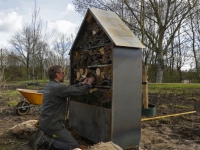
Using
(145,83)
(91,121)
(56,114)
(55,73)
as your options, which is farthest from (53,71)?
(145,83)

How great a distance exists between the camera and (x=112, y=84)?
3.33 m

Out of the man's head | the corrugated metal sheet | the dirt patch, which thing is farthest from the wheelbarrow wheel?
the corrugated metal sheet

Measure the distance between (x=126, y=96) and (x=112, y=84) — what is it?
1.11 feet

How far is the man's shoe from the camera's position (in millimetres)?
3291

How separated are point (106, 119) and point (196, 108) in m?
5.21

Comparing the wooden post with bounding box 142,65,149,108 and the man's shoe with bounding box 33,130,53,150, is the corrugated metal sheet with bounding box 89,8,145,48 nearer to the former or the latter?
the man's shoe with bounding box 33,130,53,150

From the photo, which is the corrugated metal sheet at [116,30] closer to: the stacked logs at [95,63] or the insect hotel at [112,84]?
the insect hotel at [112,84]

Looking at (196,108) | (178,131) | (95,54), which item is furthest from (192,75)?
(95,54)

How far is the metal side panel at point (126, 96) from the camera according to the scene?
11.0 ft

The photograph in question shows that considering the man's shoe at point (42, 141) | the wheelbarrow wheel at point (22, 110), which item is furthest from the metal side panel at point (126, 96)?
the wheelbarrow wheel at point (22, 110)

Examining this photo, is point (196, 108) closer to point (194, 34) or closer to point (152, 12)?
point (152, 12)

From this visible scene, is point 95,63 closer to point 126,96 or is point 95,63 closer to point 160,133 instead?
point 126,96

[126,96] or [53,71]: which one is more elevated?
[53,71]

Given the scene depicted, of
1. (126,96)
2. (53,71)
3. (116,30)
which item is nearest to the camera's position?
(53,71)
